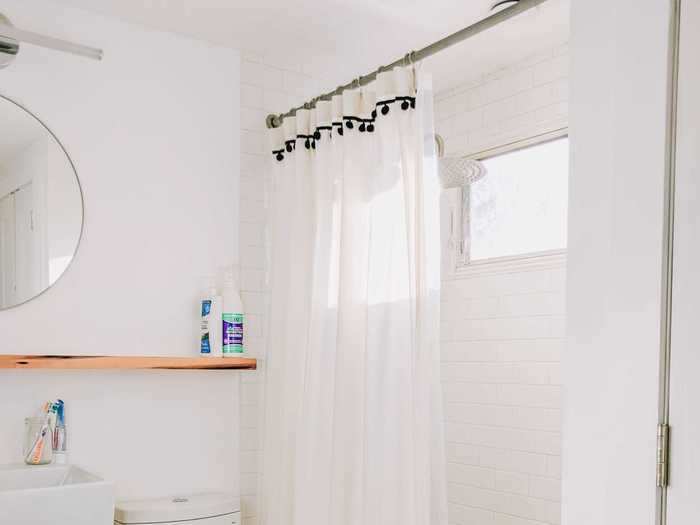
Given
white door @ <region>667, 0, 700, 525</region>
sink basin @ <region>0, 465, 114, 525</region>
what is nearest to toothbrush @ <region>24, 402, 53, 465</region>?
sink basin @ <region>0, 465, 114, 525</region>

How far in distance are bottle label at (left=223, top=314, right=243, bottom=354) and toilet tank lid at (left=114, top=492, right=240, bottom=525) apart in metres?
0.52

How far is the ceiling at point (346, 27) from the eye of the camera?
2.68 metres

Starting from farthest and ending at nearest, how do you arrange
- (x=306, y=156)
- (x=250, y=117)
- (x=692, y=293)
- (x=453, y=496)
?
(x=453, y=496), (x=250, y=117), (x=306, y=156), (x=692, y=293)

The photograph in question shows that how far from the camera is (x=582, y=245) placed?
1112mm

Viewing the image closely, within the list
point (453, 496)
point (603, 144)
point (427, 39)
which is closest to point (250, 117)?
point (427, 39)

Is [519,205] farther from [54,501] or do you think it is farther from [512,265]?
[54,501]

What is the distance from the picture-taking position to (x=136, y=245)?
277 cm

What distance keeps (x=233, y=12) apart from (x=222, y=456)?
1.64 m

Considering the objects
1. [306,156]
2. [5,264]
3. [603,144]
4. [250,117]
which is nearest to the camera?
[603,144]

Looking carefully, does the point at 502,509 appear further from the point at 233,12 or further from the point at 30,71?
the point at 30,71

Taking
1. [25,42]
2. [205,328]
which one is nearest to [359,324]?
[205,328]

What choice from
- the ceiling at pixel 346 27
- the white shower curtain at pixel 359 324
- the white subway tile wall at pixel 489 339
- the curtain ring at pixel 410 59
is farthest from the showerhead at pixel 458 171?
the white subway tile wall at pixel 489 339

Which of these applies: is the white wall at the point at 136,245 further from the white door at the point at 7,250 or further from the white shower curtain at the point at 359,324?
the white shower curtain at the point at 359,324

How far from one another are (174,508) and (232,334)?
0.64 m
